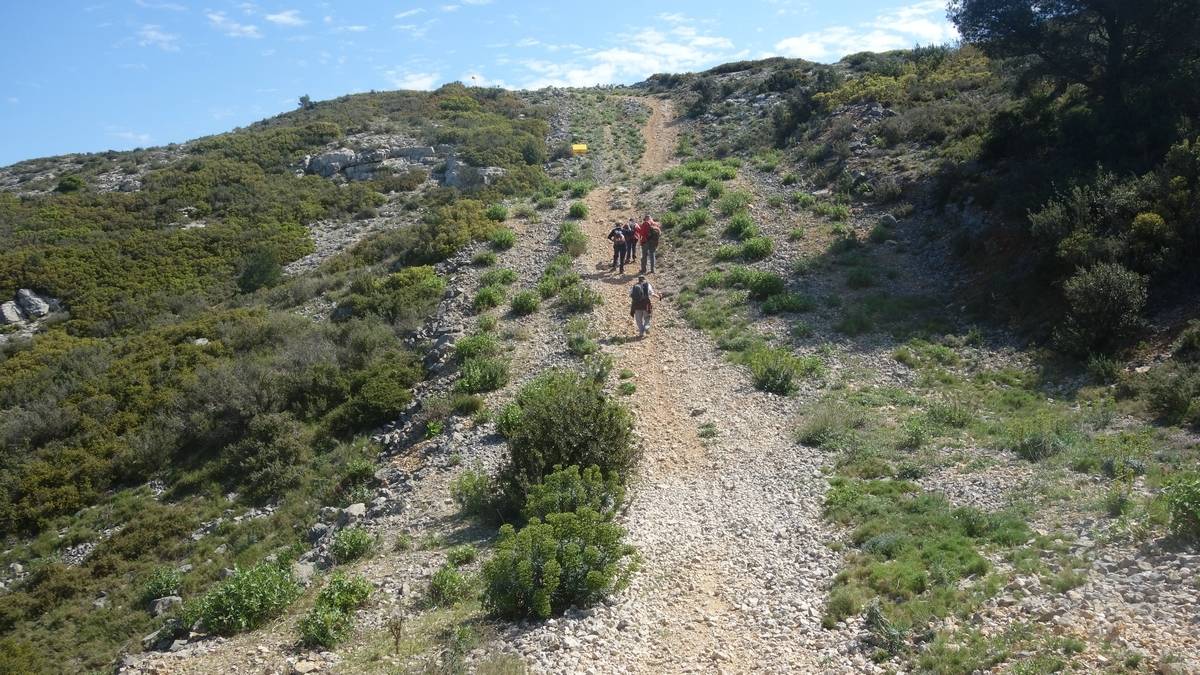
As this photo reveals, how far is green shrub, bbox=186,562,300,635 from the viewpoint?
30.3ft

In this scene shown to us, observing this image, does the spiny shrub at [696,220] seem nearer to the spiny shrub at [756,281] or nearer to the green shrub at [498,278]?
the spiny shrub at [756,281]

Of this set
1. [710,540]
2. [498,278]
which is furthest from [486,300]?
[710,540]

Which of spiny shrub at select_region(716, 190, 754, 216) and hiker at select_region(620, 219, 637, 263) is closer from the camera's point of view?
hiker at select_region(620, 219, 637, 263)

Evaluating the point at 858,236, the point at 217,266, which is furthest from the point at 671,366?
the point at 217,266

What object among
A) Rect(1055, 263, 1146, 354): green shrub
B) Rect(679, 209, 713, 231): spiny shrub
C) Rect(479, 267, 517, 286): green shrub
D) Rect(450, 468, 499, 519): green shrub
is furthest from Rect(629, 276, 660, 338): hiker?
Rect(1055, 263, 1146, 354): green shrub

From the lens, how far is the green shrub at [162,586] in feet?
41.9

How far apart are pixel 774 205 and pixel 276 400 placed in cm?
1661

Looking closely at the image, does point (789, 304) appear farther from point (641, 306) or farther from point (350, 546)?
point (350, 546)

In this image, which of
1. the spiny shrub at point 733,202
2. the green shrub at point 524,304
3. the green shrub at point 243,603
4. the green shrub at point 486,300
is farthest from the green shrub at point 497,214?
the green shrub at point 243,603

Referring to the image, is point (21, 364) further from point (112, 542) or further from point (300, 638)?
point (300, 638)

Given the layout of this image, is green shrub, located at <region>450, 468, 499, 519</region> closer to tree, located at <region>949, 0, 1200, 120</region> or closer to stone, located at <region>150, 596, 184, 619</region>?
stone, located at <region>150, 596, 184, 619</region>

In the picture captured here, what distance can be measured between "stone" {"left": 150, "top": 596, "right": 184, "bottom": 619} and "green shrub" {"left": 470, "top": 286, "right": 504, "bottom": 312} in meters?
10.1

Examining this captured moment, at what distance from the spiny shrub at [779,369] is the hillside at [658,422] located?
116 millimetres

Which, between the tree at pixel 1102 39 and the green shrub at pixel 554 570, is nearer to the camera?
the green shrub at pixel 554 570
